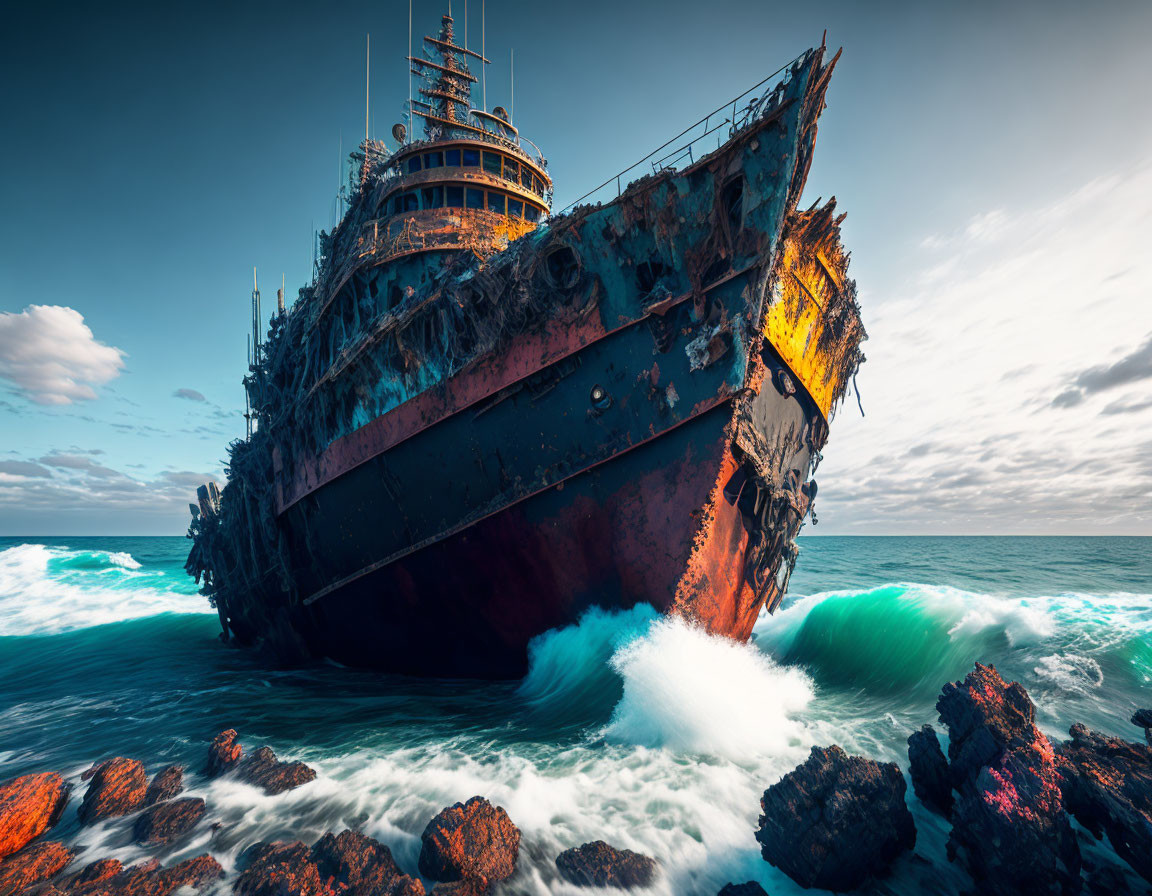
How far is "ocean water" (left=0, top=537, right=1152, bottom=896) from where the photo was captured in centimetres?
393

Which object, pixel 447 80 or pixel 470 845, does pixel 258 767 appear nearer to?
pixel 470 845

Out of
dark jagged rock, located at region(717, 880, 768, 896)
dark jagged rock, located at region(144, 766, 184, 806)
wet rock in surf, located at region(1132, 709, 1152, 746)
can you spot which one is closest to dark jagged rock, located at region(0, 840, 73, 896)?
dark jagged rock, located at region(144, 766, 184, 806)

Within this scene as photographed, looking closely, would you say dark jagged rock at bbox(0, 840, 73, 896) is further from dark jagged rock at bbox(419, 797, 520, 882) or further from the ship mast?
the ship mast

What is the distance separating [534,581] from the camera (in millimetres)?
6094

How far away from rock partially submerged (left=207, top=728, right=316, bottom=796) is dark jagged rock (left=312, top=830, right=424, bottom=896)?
1499mm

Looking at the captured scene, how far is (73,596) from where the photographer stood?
23.3m

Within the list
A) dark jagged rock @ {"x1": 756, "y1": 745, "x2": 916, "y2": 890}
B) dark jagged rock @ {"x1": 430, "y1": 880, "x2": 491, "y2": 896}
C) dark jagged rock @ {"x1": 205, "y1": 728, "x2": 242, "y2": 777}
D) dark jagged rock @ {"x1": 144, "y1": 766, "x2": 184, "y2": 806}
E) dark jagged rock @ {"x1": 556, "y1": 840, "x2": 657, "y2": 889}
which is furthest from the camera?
dark jagged rock @ {"x1": 205, "y1": 728, "x2": 242, "y2": 777}

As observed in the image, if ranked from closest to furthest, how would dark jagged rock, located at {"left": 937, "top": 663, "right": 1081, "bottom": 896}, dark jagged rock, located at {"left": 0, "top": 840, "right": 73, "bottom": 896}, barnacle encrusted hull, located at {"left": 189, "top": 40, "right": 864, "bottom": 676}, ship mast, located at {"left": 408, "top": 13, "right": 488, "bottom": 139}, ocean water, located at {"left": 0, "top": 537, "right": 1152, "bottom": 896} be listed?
dark jagged rock, located at {"left": 937, "top": 663, "right": 1081, "bottom": 896} → dark jagged rock, located at {"left": 0, "top": 840, "right": 73, "bottom": 896} → ocean water, located at {"left": 0, "top": 537, "right": 1152, "bottom": 896} → barnacle encrusted hull, located at {"left": 189, "top": 40, "right": 864, "bottom": 676} → ship mast, located at {"left": 408, "top": 13, "right": 488, "bottom": 139}

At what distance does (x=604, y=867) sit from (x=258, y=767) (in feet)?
13.4

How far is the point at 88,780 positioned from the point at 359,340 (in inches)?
239

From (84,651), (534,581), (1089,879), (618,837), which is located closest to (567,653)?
(534,581)

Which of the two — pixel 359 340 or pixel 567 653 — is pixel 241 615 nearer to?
pixel 359 340

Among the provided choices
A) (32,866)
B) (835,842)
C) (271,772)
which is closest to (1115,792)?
(835,842)

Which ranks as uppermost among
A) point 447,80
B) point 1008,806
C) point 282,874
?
point 447,80
